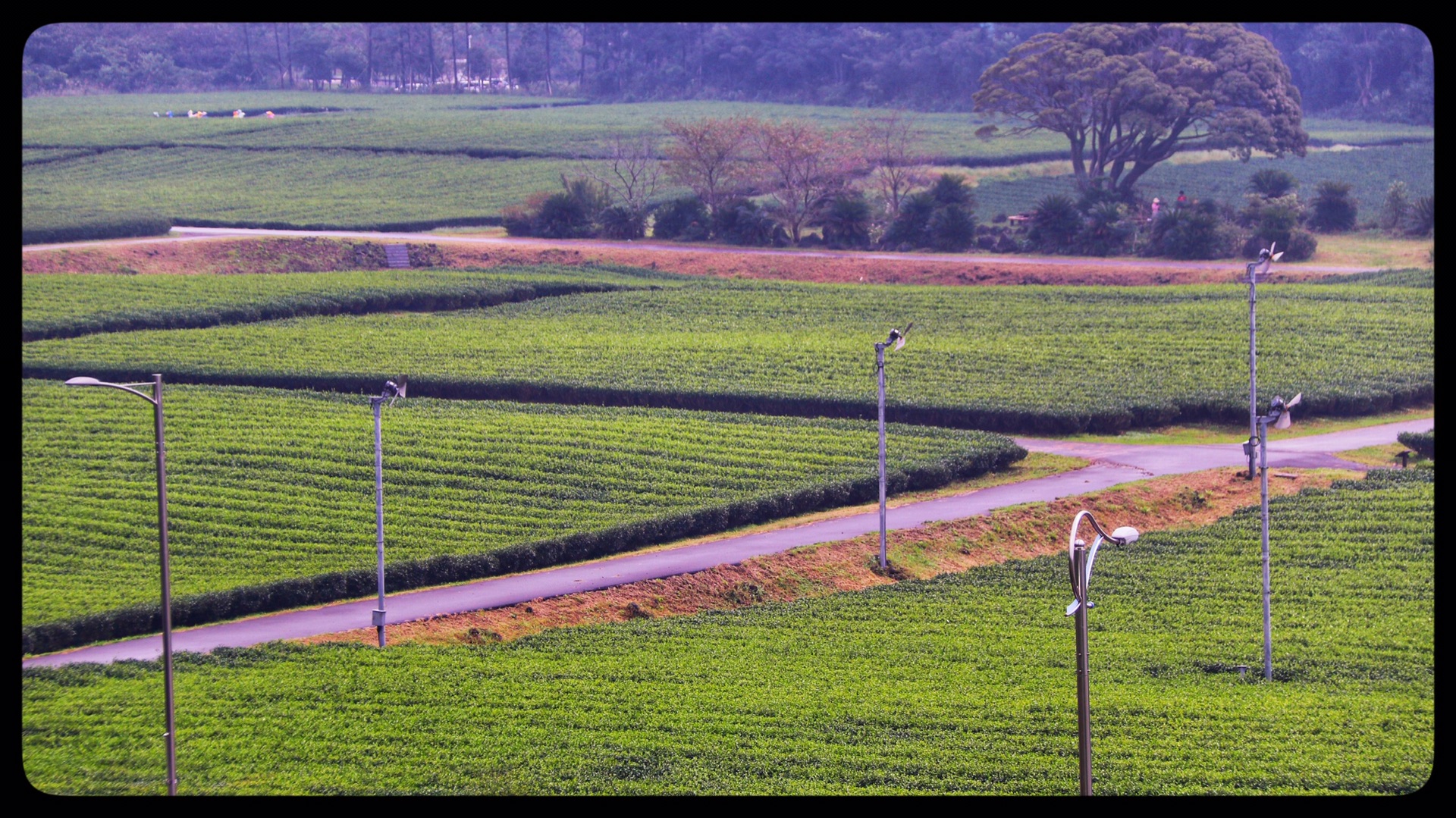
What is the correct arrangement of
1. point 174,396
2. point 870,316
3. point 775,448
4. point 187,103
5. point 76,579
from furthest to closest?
point 187,103
point 870,316
point 174,396
point 775,448
point 76,579

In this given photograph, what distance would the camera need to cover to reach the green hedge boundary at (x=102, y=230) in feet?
195

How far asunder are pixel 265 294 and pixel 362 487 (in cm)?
2286

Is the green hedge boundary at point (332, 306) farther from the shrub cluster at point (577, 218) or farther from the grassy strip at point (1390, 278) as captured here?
the grassy strip at point (1390, 278)

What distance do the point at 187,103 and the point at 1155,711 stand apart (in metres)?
113

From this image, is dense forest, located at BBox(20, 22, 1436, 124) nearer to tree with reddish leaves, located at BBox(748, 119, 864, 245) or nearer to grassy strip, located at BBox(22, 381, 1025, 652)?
tree with reddish leaves, located at BBox(748, 119, 864, 245)

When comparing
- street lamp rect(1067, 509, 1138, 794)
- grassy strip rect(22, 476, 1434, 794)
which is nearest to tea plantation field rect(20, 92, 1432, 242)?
grassy strip rect(22, 476, 1434, 794)

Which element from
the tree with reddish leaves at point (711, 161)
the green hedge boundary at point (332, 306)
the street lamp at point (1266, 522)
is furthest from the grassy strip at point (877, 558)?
the tree with reddish leaves at point (711, 161)

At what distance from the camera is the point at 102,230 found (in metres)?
61.1

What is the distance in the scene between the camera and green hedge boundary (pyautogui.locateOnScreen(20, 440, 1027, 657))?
22.5 metres

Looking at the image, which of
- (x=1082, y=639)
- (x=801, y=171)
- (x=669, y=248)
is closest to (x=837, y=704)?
(x=1082, y=639)

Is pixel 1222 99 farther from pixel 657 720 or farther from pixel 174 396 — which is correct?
pixel 657 720

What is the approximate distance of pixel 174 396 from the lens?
3669 centimetres
